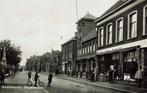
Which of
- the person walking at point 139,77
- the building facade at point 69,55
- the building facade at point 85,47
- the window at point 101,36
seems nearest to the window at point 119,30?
the window at point 101,36

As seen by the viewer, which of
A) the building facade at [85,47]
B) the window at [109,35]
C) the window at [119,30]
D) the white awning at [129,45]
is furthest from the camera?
the building facade at [85,47]

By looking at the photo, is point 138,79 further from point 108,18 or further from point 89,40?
point 89,40

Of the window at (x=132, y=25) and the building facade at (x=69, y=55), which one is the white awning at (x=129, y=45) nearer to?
the window at (x=132, y=25)

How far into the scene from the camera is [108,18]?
39.0 metres

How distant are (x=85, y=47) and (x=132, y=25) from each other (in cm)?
2883

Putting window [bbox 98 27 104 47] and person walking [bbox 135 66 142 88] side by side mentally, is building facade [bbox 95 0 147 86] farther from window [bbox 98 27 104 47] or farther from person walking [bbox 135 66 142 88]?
person walking [bbox 135 66 142 88]

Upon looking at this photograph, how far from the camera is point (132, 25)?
3188 cm

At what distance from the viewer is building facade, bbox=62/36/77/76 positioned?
73625mm

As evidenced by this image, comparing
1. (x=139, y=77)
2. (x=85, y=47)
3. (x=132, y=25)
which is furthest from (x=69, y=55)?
(x=139, y=77)

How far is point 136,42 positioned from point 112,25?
7.63m

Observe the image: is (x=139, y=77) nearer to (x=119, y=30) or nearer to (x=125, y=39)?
(x=125, y=39)

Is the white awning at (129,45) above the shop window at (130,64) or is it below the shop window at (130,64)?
above

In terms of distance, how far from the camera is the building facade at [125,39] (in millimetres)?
29062

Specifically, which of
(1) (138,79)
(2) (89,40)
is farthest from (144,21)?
(2) (89,40)
